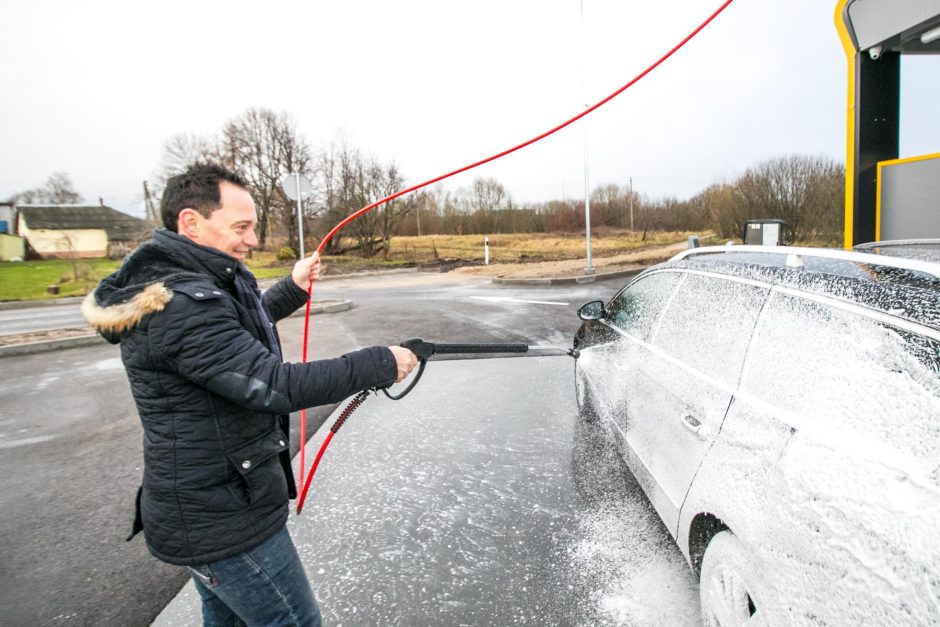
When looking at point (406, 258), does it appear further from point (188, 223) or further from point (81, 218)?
point (81, 218)

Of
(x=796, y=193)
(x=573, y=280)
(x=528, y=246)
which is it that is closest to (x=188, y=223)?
(x=573, y=280)

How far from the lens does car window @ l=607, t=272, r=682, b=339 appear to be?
2.96m

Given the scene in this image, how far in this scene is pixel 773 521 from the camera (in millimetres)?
1524

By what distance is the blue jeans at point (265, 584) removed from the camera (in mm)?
1555

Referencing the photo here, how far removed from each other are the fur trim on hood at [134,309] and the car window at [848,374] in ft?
5.89

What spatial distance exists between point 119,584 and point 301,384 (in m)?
2.04

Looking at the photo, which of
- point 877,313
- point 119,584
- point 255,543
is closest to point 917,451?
point 877,313

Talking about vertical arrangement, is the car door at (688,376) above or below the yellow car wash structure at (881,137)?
below

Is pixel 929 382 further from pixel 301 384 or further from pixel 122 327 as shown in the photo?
pixel 122 327

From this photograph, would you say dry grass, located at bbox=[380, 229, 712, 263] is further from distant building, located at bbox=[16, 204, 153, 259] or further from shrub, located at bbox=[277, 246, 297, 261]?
distant building, located at bbox=[16, 204, 153, 259]

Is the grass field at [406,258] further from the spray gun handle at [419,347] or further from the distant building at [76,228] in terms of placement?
the spray gun handle at [419,347]

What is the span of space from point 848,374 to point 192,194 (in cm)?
195

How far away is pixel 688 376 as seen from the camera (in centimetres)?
224

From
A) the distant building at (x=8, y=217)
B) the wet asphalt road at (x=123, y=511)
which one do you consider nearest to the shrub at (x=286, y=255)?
the wet asphalt road at (x=123, y=511)
